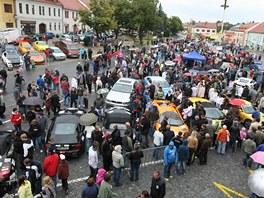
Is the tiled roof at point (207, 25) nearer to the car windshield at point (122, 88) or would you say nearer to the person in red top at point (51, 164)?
the car windshield at point (122, 88)

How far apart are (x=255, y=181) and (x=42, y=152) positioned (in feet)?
25.2

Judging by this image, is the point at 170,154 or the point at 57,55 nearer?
the point at 170,154

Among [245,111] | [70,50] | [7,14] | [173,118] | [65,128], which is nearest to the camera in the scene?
[65,128]

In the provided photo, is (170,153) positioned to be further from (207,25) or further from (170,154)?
(207,25)

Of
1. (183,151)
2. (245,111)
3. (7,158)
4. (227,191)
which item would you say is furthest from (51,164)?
(245,111)

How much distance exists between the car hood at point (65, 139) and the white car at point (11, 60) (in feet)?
54.1

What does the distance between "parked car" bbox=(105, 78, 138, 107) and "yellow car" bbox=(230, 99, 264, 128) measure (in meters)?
5.97

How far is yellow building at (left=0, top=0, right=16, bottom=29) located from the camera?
42.6 metres

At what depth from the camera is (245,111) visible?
49.3 ft

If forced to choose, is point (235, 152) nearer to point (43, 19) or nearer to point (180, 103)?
point (180, 103)

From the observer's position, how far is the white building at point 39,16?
47062 mm

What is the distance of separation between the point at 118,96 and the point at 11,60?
1414cm

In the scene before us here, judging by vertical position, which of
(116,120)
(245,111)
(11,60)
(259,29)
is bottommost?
(245,111)

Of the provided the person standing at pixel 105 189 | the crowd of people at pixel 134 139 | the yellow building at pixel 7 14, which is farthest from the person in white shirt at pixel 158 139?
the yellow building at pixel 7 14
